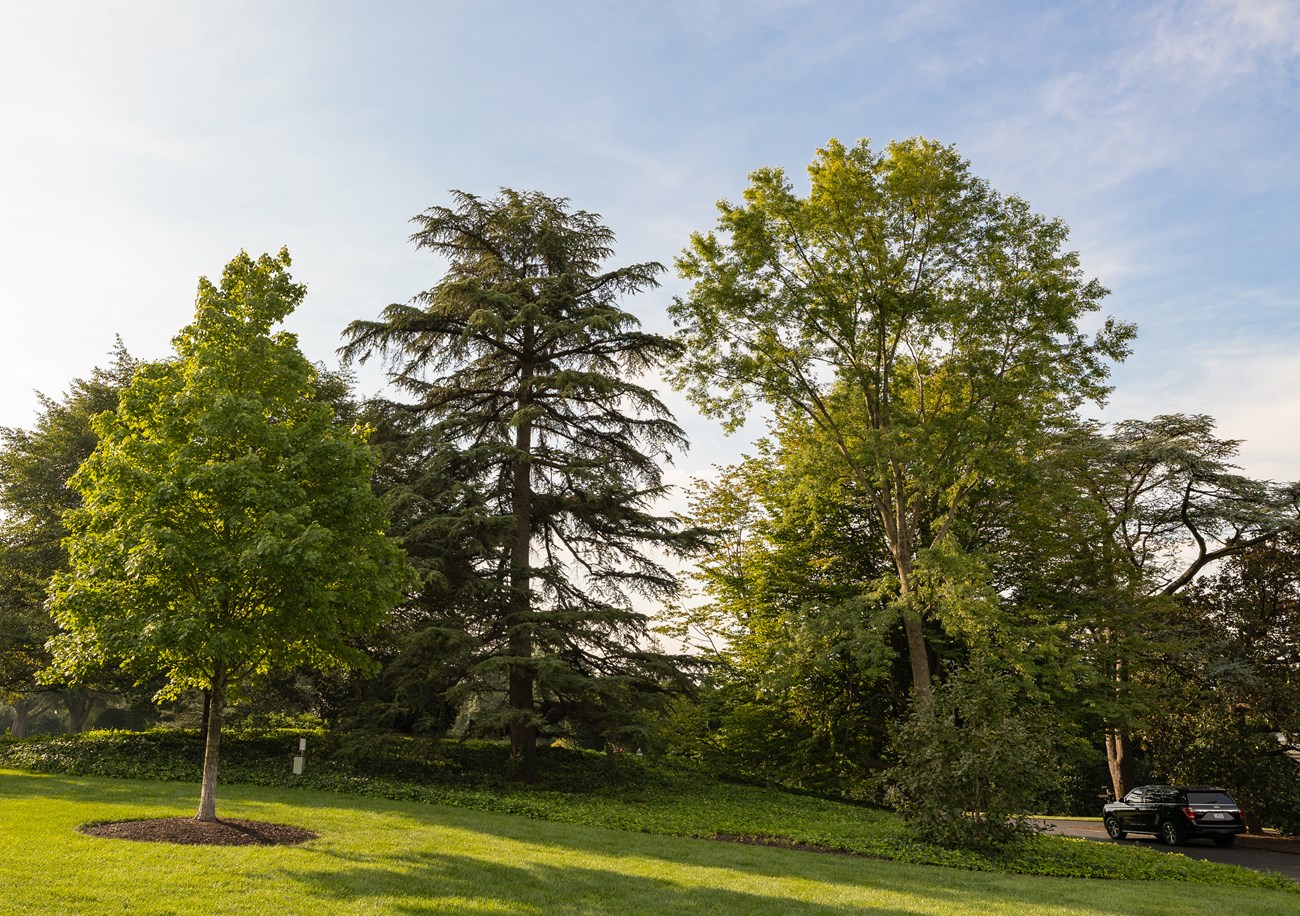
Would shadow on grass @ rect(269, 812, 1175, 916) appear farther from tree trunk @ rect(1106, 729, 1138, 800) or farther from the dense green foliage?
tree trunk @ rect(1106, 729, 1138, 800)

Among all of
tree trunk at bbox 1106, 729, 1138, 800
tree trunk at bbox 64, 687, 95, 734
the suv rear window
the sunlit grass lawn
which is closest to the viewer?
the sunlit grass lawn

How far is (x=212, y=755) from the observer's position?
39.5ft

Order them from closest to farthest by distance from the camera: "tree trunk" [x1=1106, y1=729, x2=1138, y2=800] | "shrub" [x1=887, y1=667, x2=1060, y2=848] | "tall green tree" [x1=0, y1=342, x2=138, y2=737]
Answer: "shrub" [x1=887, y1=667, x2=1060, y2=848] → "tall green tree" [x1=0, y1=342, x2=138, y2=737] → "tree trunk" [x1=1106, y1=729, x2=1138, y2=800]

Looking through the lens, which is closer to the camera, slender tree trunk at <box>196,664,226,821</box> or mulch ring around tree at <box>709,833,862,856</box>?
slender tree trunk at <box>196,664,226,821</box>

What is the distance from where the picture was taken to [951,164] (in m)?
20.4

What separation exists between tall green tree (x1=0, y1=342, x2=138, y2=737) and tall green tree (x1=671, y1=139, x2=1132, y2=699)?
1832 cm

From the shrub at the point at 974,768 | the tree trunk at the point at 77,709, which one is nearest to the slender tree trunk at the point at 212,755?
the shrub at the point at 974,768

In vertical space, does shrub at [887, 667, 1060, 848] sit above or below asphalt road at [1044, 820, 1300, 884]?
above

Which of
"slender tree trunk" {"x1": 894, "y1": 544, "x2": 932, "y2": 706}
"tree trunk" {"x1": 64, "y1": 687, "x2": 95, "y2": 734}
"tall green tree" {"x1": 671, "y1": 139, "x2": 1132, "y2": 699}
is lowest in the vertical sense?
"tree trunk" {"x1": 64, "y1": 687, "x2": 95, "y2": 734}

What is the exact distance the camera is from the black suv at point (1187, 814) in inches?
764

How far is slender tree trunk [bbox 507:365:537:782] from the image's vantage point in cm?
1909

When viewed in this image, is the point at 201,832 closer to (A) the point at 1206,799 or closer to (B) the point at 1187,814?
(B) the point at 1187,814

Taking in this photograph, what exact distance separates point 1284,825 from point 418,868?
25258 mm

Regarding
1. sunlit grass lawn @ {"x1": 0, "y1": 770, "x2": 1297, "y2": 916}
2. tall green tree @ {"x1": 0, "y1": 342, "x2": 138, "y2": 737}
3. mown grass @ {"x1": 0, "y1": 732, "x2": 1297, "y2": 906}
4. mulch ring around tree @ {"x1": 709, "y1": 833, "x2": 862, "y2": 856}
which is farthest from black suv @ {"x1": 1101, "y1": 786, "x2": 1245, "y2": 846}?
tall green tree @ {"x1": 0, "y1": 342, "x2": 138, "y2": 737}
